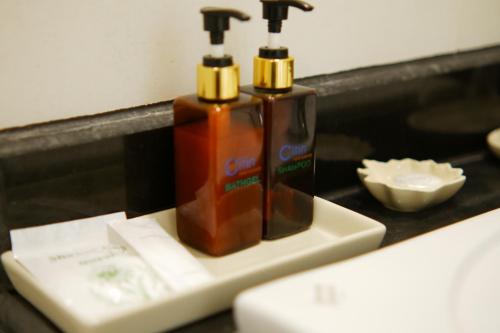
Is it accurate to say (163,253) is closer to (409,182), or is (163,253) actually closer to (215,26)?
(215,26)

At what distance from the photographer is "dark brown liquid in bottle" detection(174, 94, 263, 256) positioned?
20.6 inches

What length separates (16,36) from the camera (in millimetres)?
518

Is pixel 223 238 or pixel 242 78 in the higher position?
pixel 242 78

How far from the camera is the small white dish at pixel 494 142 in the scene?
2.83 feet

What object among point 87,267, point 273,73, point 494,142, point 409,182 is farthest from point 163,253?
point 494,142

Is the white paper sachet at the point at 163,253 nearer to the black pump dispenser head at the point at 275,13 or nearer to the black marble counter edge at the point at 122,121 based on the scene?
the black marble counter edge at the point at 122,121

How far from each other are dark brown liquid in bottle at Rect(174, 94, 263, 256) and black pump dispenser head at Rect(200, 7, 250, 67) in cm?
3

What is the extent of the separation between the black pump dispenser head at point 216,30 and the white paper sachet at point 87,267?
163mm

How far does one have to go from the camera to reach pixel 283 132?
57cm

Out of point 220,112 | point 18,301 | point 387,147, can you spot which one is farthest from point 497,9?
→ point 18,301

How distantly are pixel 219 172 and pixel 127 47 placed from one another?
14cm

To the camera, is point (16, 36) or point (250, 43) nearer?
point (16, 36)

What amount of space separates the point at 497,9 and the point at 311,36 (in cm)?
35

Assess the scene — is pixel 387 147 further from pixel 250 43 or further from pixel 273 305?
pixel 273 305
